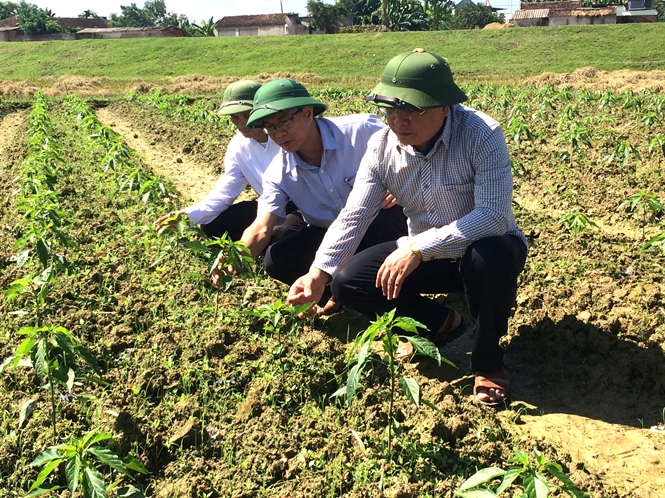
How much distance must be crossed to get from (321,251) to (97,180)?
174 inches

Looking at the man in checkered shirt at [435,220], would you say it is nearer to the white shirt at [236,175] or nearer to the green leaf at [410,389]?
the green leaf at [410,389]

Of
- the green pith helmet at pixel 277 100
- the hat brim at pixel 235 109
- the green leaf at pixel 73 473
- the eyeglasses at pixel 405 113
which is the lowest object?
the green leaf at pixel 73 473

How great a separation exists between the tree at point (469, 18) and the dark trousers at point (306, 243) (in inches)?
1936

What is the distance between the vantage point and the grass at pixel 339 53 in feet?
85.7

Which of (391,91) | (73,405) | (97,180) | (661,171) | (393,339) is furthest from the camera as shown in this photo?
(97,180)

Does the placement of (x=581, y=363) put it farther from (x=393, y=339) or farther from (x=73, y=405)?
(x=73, y=405)

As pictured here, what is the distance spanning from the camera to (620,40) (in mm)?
28516

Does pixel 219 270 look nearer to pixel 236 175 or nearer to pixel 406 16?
pixel 236 175

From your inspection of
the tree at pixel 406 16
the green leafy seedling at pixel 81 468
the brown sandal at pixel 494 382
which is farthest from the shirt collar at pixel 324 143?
the tree at pixel 406 16

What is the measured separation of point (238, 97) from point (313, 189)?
2.67 feet

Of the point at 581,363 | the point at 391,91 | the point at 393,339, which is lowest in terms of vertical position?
the point at 581,363

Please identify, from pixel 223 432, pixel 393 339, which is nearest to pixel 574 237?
pixel 393 339

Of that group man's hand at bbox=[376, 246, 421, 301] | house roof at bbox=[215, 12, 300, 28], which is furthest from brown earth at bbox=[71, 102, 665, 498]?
house roof at bbox=[215, 12, 300, 28]

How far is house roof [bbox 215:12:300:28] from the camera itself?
50312 millimetres
